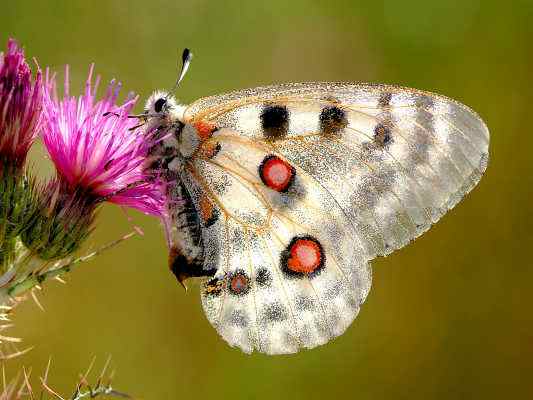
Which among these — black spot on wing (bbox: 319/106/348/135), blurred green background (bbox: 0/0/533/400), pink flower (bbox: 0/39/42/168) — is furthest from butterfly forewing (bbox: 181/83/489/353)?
blurred green background (bbox: 0/0/533/400)

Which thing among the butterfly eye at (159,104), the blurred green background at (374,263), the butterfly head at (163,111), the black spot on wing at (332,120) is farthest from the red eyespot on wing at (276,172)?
the blurred green background at (374,263)

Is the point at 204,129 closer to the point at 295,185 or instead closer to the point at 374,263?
the point at 295,185

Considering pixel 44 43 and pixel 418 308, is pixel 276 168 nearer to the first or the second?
pixel 418 308

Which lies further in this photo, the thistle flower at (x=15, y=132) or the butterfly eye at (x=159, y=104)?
the butterfly eye at (x=159, y=104)

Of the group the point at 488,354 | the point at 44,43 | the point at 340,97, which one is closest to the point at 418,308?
the point at 488,354

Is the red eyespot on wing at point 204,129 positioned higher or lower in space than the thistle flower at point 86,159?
higher

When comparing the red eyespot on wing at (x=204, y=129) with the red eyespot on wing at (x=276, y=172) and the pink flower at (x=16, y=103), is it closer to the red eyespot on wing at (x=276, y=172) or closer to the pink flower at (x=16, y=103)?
the red eyespot on wing at (x=276, y=172)
